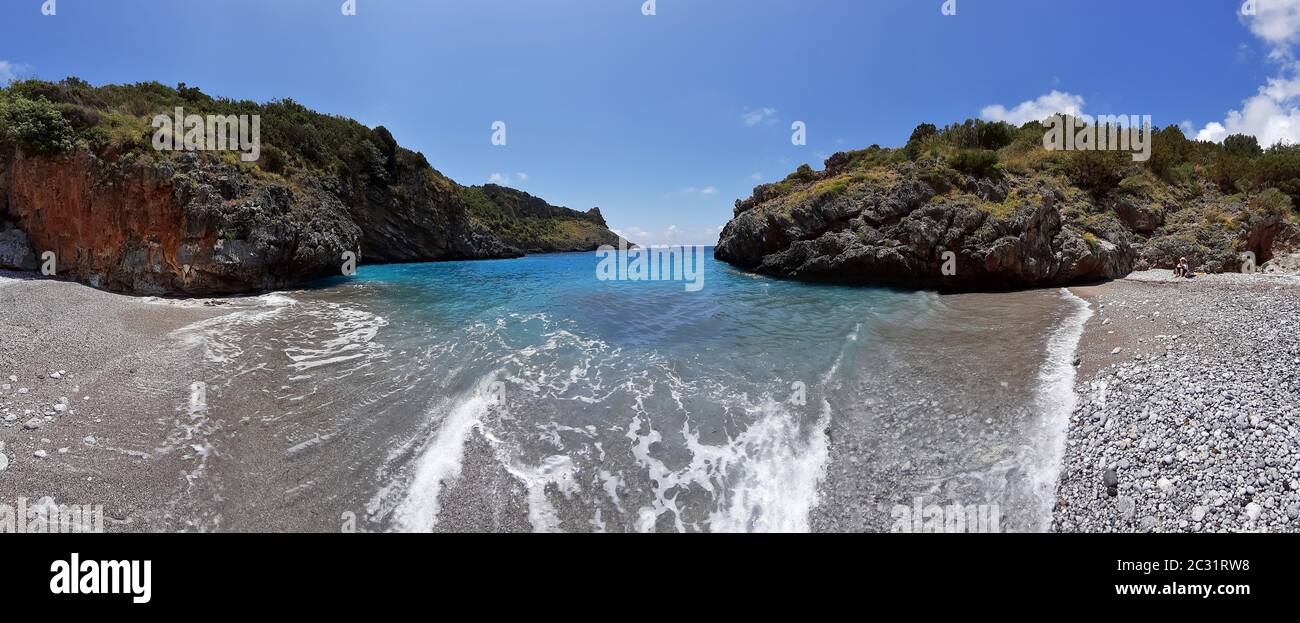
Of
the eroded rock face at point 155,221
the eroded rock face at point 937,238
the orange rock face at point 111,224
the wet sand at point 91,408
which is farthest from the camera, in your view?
the eroded rock face at point 937,238

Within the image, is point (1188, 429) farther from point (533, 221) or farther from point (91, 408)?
point (533, 221)

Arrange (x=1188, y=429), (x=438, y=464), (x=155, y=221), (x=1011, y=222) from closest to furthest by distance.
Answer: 1. (x=1188, y=429)
2. (x=438, y=464)
3. (x=155, y=221)
4. (x=1011, y=222)

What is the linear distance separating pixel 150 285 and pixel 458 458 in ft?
74.1

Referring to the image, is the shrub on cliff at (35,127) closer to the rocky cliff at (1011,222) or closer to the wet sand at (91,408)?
the wet sand at (91,408)

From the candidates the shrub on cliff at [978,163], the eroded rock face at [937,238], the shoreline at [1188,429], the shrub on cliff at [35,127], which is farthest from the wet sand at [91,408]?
the shrub on cliff at [978,163]

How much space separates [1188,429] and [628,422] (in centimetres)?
883

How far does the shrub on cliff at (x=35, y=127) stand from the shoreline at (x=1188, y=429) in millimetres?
36570

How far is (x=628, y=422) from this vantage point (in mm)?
8484

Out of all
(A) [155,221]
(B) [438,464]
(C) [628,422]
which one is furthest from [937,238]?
(A) [155,221]

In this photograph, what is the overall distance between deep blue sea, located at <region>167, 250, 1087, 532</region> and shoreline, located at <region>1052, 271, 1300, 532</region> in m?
0.48

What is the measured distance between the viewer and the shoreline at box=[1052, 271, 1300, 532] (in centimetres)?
512

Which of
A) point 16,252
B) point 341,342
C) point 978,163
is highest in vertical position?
point 978,163

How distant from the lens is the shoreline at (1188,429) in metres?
5.12

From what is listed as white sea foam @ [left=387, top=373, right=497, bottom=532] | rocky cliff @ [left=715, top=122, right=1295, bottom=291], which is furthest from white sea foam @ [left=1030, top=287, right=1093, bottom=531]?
rocky cliff @ [left=715, top=122, right=1295, bottom=291]
